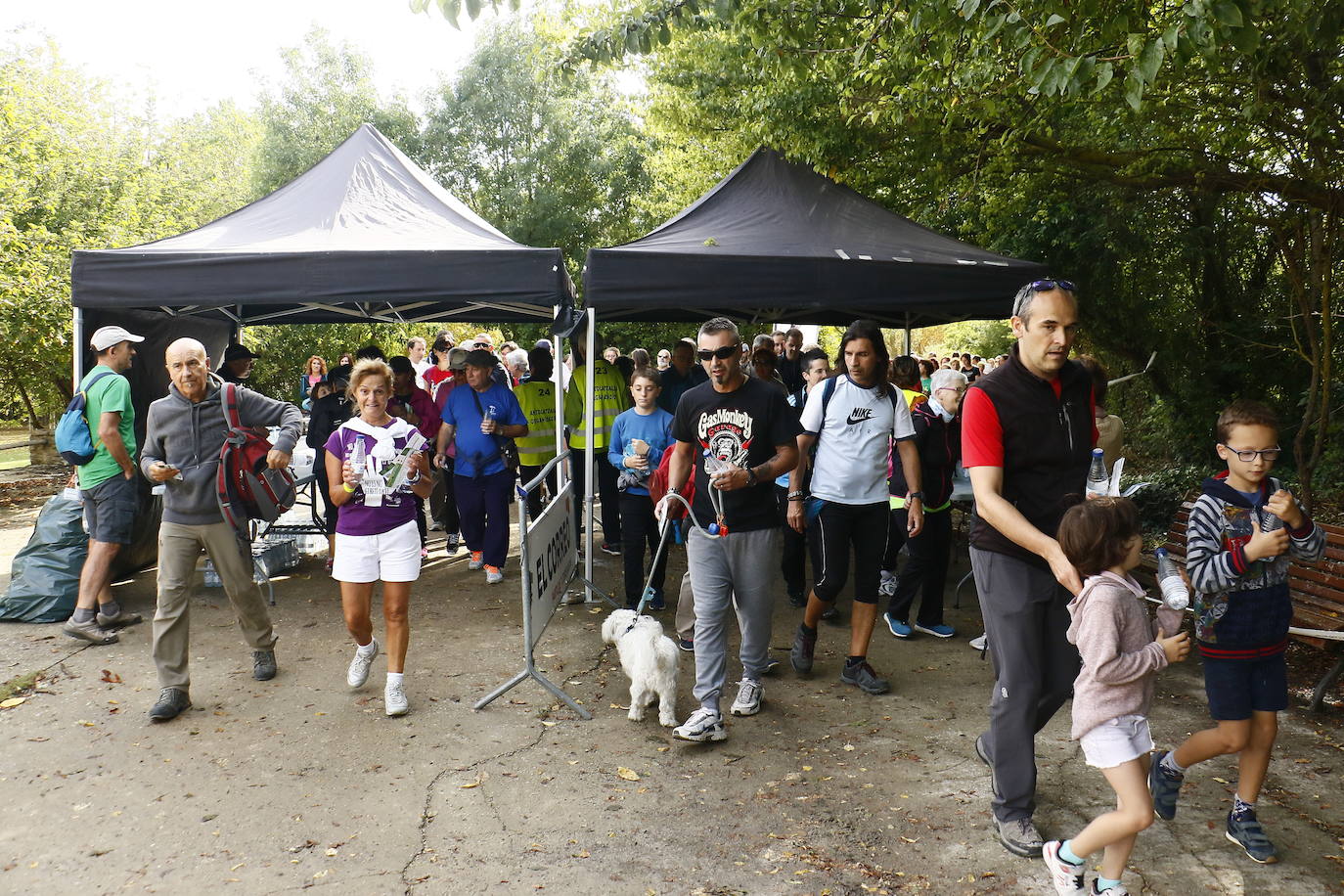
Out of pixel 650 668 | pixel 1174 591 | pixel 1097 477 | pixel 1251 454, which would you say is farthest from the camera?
pixel 650 668

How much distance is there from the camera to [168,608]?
4672mm

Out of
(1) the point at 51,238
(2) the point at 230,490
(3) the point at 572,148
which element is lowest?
(2) the point at 230,490

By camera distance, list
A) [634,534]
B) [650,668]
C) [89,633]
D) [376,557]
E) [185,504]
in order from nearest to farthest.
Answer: [650,668] → [376,557] → [185,504] → [89,633] → [634,534]

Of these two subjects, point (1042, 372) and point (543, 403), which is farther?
point (543, 403)

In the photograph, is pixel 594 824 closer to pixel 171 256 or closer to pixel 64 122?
pixel 171 256

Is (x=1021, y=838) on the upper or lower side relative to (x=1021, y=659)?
lower

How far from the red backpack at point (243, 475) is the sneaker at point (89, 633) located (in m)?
1.69

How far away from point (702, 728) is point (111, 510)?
4118 mm

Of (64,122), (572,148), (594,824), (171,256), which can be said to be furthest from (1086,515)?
(572,148)

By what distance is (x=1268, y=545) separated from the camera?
308 cm

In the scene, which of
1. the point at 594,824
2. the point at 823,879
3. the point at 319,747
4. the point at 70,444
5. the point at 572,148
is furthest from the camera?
the point at 572,148

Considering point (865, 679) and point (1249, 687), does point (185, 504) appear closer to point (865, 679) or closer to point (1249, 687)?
point (865, 679)

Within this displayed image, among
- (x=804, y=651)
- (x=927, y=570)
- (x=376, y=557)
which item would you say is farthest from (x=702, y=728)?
(x=927, y=570)

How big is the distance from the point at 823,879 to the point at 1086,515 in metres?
1.49
